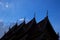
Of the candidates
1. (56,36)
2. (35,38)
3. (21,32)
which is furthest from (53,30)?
(21,32)

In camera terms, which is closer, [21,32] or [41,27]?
[41,27]

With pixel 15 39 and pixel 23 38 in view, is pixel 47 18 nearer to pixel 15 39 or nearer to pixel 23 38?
pixel 23 38

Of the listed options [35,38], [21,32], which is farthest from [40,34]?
[21,32]

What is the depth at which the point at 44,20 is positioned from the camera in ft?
158

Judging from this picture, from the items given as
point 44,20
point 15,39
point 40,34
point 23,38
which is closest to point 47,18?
point 44,20

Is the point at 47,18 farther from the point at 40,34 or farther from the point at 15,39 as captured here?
the point at 15,39

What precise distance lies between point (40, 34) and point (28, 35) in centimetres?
316

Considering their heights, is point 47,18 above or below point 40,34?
above

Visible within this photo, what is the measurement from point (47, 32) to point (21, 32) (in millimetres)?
9019

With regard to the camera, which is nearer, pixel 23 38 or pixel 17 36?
pixel 23 38

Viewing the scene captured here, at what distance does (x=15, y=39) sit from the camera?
52.5 m

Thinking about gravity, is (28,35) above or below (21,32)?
below

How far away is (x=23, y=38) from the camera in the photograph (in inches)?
1905

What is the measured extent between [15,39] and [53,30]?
11620mm
